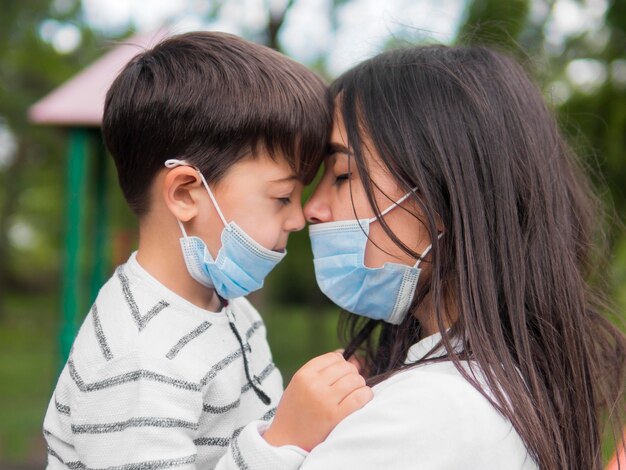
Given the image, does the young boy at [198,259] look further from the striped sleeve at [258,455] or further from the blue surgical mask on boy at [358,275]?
the blue surgical mask on boy at [358,275]

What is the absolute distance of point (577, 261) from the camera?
6.93 ft

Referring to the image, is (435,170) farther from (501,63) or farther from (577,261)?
(577,261)

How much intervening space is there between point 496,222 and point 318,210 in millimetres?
499

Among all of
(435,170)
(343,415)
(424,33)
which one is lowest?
(343,415)

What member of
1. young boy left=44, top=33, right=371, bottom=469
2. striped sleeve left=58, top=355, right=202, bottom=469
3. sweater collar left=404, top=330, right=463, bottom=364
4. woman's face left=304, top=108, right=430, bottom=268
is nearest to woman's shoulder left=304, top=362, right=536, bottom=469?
young boy left=44, top=33, right=371, bottom=469

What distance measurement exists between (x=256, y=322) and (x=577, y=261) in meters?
0.97

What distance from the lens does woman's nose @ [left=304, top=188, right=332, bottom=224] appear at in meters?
2.09

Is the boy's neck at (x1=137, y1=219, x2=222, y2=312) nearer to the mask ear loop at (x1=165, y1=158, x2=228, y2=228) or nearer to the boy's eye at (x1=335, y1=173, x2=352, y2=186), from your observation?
the mask ear loop at (x1=165, y1=158, x2=228, y2=228)

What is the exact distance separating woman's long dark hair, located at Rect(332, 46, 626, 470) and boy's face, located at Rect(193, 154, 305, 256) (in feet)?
0.75

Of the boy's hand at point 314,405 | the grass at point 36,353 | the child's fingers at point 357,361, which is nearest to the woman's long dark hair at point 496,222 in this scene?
the boy's hand at point 314,405

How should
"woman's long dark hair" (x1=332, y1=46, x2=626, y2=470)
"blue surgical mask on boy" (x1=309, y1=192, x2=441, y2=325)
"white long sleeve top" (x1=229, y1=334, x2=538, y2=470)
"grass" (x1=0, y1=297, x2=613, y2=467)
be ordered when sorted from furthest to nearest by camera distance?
"grass" (x1=0, y1=297, x2=613, y2=467) < "blue surgical mask on boy" (x1=309, y1=192, x2=441, y2=325) < "woman's long dark hair" (x1=332, y1=46, x2=626, y2=470) < "white long sleeve top" (x1=229, y1=334, x2=538, y2=470)

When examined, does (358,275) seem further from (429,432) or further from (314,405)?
(429,432)

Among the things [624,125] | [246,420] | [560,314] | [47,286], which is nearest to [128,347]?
[246,420]

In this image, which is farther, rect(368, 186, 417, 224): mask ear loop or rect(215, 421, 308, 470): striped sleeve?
rect(368, 186, 417, 224): mask ear loop
